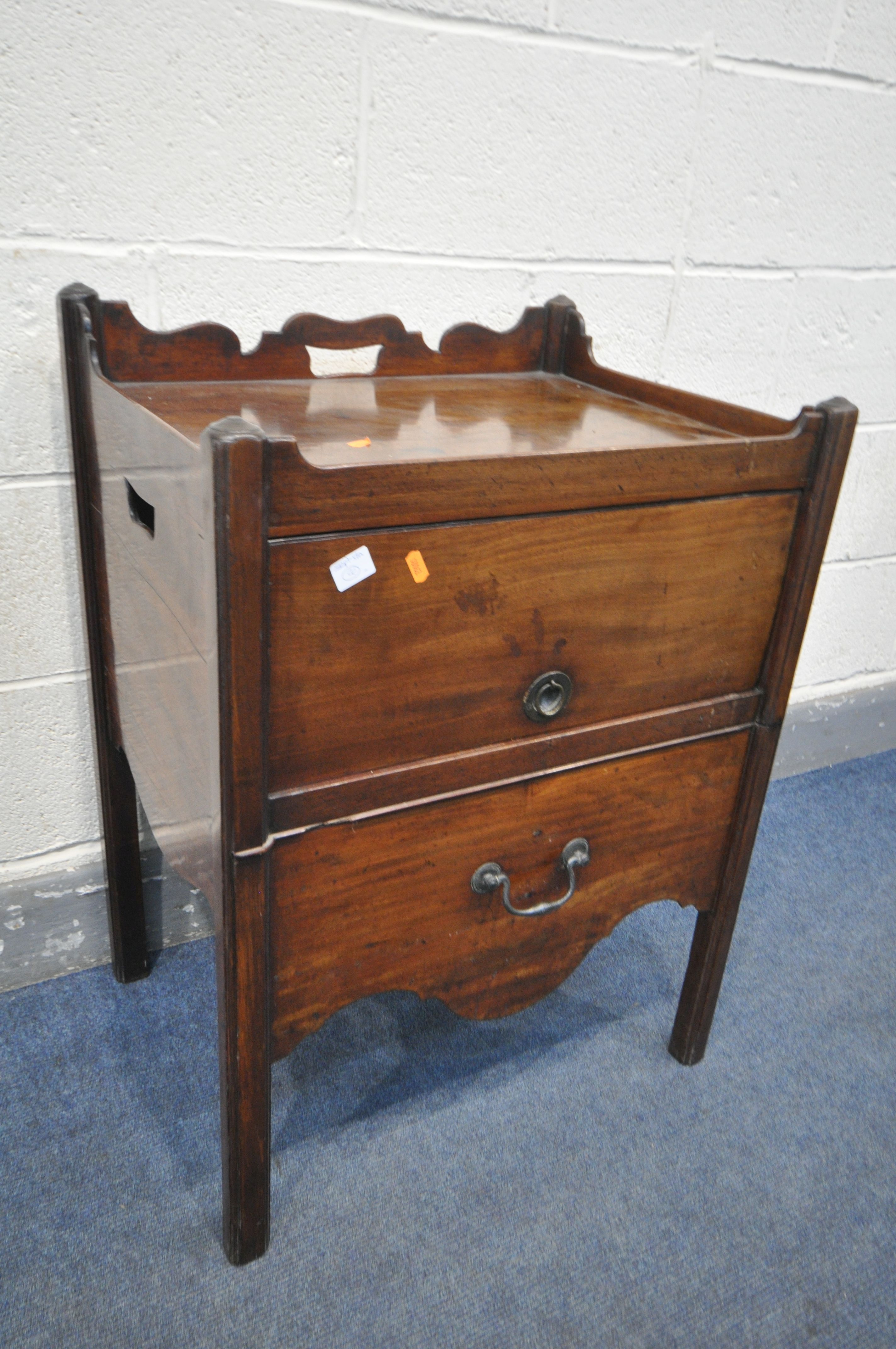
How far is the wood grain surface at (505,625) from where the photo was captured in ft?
2.46

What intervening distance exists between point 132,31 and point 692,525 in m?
0.71

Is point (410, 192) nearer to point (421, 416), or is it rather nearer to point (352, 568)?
point (421, 416)

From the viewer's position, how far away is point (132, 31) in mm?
978

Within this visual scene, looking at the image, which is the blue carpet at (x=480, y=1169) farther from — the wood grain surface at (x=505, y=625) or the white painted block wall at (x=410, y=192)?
the wood grain surface at (x=505, y=625)

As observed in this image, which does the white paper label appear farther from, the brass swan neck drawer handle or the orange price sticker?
the brass swan neck drawer handle

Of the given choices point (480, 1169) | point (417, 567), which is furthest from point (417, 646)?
point (480, 1169)

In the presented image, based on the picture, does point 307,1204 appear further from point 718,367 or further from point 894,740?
point 894,740

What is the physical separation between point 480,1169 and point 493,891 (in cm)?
34

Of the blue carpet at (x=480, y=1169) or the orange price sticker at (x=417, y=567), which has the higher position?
the orange price sticker at (x=417, y=567)

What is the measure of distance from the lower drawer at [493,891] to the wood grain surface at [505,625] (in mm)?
67

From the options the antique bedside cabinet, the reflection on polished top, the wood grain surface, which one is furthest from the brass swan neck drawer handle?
the reflection on polished top

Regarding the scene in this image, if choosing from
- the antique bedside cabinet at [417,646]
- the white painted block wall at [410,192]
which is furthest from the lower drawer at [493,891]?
the white painted block wall at [410,192]

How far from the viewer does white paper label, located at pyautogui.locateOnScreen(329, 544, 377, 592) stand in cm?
73

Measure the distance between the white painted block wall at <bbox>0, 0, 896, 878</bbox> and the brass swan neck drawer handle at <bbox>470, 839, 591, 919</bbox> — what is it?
0.57 metres
